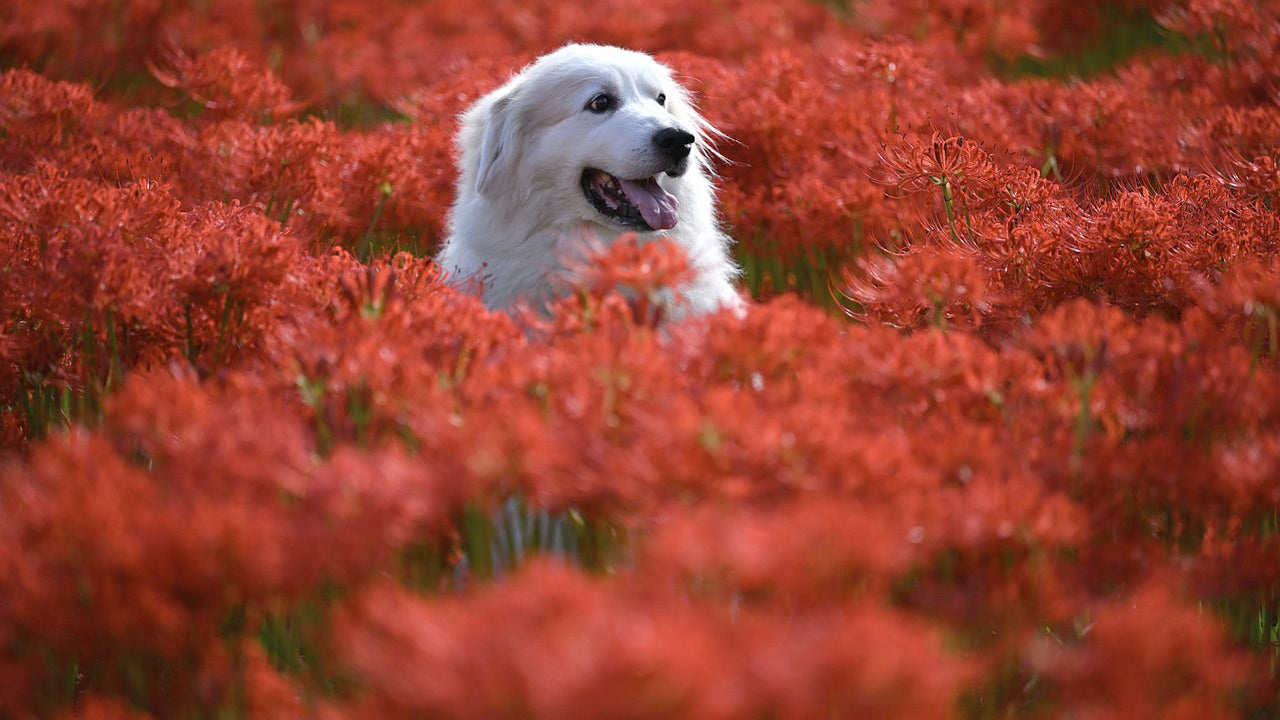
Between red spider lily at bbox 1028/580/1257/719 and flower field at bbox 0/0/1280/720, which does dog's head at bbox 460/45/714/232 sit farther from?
red spider lily at bbox 1028/580/1257/719

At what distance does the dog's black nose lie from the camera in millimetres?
3859

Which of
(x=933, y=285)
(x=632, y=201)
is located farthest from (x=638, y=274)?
(x=632, y=201)

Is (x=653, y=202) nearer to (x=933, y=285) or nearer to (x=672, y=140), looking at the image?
(x=672, y=140)

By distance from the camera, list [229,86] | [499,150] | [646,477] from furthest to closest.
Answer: [229,86]
[499,150]
[646,477]

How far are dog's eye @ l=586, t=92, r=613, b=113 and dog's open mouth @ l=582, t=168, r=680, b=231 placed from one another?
0.77 ft

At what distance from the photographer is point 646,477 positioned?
5.24ft

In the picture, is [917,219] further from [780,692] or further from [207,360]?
[780,692]

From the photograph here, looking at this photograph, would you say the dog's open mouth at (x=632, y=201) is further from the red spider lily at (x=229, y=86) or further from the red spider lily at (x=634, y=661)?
the red spider lily at (x=634, y=661)

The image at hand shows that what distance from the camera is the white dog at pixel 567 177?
3.98 metres

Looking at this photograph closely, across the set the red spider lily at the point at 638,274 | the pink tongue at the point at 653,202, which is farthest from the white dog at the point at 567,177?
the red spider lily at the point at 638,274

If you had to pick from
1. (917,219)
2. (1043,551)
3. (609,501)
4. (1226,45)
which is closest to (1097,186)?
(917,219)

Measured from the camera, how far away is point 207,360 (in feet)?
8.52

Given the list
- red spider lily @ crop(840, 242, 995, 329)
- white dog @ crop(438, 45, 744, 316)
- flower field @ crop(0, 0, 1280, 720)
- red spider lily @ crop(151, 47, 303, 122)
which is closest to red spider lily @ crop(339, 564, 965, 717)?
flower field @ crop(0, 0, 1280, 720)

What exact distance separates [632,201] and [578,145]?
298 mm
